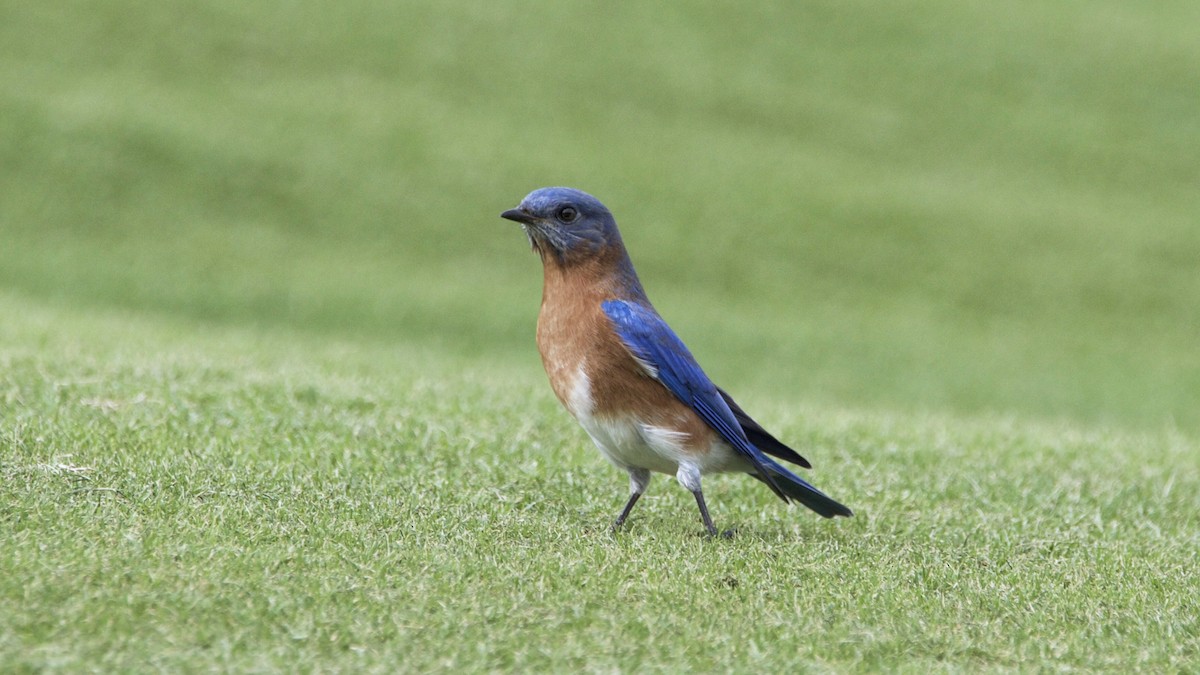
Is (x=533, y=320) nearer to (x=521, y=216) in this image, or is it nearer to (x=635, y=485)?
(x=635, y=485)

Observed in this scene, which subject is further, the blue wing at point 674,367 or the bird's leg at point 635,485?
the bird's leg at point 635,485

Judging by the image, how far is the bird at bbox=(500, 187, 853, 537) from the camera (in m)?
6.46

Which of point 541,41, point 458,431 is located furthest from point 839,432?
point 541,41

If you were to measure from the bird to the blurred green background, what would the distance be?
11842 mm

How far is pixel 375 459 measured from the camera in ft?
25.8

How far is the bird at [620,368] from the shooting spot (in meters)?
6.46

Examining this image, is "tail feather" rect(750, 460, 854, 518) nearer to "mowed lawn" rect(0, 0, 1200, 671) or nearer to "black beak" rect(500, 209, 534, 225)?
"mowed lawn" rect(0, 0, 1200, 671)

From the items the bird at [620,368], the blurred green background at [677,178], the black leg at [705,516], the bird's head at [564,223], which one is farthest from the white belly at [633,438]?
the blurred green background at [677,178]

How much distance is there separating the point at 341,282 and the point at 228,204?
360cm

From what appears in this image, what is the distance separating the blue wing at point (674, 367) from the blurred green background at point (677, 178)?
1181 cm

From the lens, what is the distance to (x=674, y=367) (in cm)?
654

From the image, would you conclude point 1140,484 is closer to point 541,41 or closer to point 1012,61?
point 541,41

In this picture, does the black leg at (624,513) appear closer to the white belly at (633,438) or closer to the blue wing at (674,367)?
the white belly at (633,438)

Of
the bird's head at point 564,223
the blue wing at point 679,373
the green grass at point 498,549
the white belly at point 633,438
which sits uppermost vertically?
the bird's head at point 564,223
